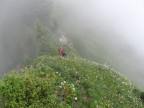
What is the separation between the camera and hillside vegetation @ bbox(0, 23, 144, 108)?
22.5 metres

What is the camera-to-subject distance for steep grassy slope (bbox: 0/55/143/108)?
22562 millimetres

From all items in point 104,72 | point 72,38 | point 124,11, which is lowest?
point 124,11

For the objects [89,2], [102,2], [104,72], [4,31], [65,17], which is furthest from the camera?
[102,2]

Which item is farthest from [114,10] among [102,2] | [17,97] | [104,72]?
[17,97]

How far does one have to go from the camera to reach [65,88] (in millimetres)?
25203

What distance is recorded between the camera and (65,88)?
25.2 meters

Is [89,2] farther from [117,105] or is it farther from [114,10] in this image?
[117,105]

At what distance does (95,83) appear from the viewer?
92.4ft

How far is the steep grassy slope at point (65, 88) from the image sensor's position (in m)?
22.6

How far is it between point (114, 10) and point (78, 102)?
445ft

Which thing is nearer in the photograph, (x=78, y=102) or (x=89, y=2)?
(x=78, y=102)

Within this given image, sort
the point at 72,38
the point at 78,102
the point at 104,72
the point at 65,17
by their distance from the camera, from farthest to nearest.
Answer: the point at 65,17
the point at 72,38
the point at 104,72
the point at 78,102

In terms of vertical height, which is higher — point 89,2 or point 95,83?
point 95,83

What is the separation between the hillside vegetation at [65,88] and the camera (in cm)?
2255
